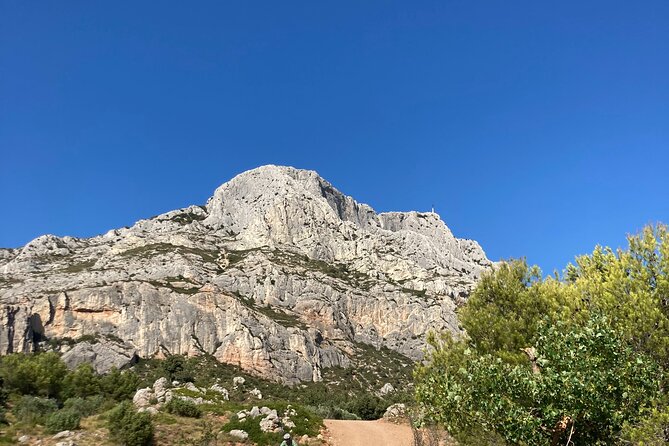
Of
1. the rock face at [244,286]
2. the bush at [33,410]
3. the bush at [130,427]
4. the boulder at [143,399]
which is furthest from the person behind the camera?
the rock face at [244,286]

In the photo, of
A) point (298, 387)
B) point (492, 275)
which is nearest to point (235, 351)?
point (298, 387)

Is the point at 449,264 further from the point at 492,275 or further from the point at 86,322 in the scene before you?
the point at 492,275

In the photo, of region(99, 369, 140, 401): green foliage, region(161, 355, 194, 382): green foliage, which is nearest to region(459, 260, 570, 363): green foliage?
region(99, 369, 140, 401): green foliage

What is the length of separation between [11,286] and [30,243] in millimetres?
34303

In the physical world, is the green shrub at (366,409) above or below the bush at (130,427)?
below

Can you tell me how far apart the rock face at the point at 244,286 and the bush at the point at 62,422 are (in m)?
81.6

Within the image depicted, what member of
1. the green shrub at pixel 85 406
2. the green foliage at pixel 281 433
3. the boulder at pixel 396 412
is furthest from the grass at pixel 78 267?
the boulder at pixel 396 412

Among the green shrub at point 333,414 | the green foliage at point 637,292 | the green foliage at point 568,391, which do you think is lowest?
the green shrub at point 333,414

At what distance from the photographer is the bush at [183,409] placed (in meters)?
24.0

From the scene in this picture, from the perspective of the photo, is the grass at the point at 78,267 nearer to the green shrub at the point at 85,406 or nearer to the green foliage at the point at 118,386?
the green foliage at the point at 118,386

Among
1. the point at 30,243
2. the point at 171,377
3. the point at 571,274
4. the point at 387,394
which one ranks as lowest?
the point at 387,394

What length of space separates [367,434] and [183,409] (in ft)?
35.8

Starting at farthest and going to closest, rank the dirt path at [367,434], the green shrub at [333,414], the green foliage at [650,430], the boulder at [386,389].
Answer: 1. the boulder at [386,389]
2. the green shrub at [333,414]
3. the dirt path at [367,434]
4. the green foliage at [650,430]

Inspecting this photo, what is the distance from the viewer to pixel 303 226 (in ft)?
518
